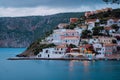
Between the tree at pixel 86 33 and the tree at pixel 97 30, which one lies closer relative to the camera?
the tree at pixel 97 30

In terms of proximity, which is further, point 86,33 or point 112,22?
point 112,22

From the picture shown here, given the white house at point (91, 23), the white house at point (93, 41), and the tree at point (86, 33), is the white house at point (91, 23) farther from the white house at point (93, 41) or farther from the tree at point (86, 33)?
the white house at point (93, 41)

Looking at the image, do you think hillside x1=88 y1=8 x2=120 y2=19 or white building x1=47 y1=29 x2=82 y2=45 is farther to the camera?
hillside x1=88 y1=8 x2=120 y2=19

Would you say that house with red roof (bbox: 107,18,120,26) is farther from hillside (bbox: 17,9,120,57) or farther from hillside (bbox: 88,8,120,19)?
hillside (bbox: 17,9,120,57)

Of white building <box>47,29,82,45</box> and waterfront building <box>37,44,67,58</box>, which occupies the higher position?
white building <box>47,29,82,45</box>

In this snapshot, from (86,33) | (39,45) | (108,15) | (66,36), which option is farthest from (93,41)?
(108,15)

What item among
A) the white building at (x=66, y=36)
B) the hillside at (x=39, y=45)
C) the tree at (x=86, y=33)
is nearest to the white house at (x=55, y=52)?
the hillside at (x=39, y=45)

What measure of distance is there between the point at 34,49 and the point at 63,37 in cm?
514

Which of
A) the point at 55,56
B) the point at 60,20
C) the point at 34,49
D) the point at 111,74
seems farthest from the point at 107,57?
the point at 60,20

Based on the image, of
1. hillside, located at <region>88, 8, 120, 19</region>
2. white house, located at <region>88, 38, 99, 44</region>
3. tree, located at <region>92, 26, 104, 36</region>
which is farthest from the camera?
hillside, located at <region>88, 8, 120, 19</region>

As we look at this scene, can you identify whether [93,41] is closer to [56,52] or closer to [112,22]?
[56,52]

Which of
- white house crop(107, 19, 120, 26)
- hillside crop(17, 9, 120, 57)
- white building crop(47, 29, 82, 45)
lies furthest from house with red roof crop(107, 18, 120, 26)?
white building crop(47, 29, 82, 45)

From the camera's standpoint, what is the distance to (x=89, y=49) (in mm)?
73250

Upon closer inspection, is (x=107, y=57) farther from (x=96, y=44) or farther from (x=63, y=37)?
(x=63, y=37)
